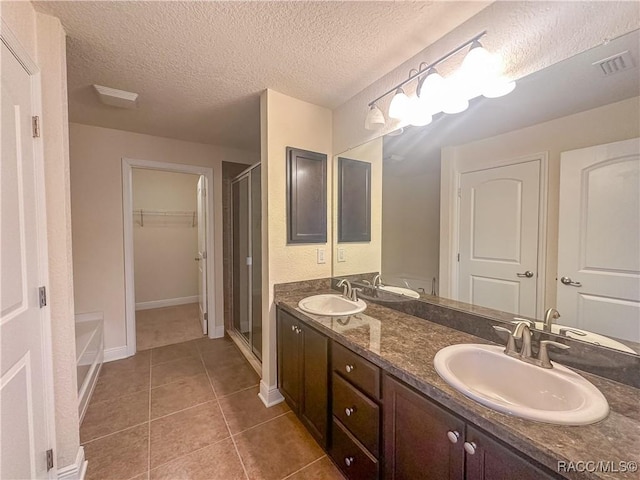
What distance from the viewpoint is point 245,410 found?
1894 millimetres

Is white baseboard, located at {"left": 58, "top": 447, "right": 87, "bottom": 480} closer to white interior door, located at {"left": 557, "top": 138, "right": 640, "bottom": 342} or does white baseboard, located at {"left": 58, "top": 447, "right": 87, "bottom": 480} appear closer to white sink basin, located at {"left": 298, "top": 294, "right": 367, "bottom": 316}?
white sink basin, located at {"left": 298, "top": 294, "right": 367, "bottom": 316}

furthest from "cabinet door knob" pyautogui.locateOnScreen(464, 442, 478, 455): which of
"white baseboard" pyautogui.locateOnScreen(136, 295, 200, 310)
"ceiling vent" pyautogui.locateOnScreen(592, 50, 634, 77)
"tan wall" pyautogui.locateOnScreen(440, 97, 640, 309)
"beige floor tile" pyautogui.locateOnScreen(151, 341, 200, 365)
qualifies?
"white baseboard" pyautogui.locateOnScreen(136, 295, 200, 310)

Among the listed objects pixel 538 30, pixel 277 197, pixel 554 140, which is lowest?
pixel 277 197

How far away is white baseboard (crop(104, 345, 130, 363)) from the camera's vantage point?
2609 millimetres

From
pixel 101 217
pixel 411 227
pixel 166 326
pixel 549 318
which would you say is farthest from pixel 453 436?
pixel 166 326

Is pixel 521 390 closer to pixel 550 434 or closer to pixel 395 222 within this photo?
Result: pixel 550 434

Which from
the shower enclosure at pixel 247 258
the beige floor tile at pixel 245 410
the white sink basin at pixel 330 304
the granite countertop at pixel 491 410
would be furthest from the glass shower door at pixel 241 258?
the granite countertop at pixel 491 410

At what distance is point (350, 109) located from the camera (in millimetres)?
2043

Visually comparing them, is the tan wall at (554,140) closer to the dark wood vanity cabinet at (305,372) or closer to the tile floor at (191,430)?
the dark wood vanity cabinet at (305,372)

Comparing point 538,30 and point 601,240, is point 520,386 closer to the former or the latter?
point 601,240

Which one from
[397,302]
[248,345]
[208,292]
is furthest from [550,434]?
[208,292]

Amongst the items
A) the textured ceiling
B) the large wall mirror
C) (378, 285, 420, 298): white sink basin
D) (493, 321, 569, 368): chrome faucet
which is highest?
the textured ceiling

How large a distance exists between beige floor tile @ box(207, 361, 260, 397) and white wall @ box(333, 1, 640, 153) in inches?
104

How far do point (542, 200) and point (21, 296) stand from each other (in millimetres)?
2244
